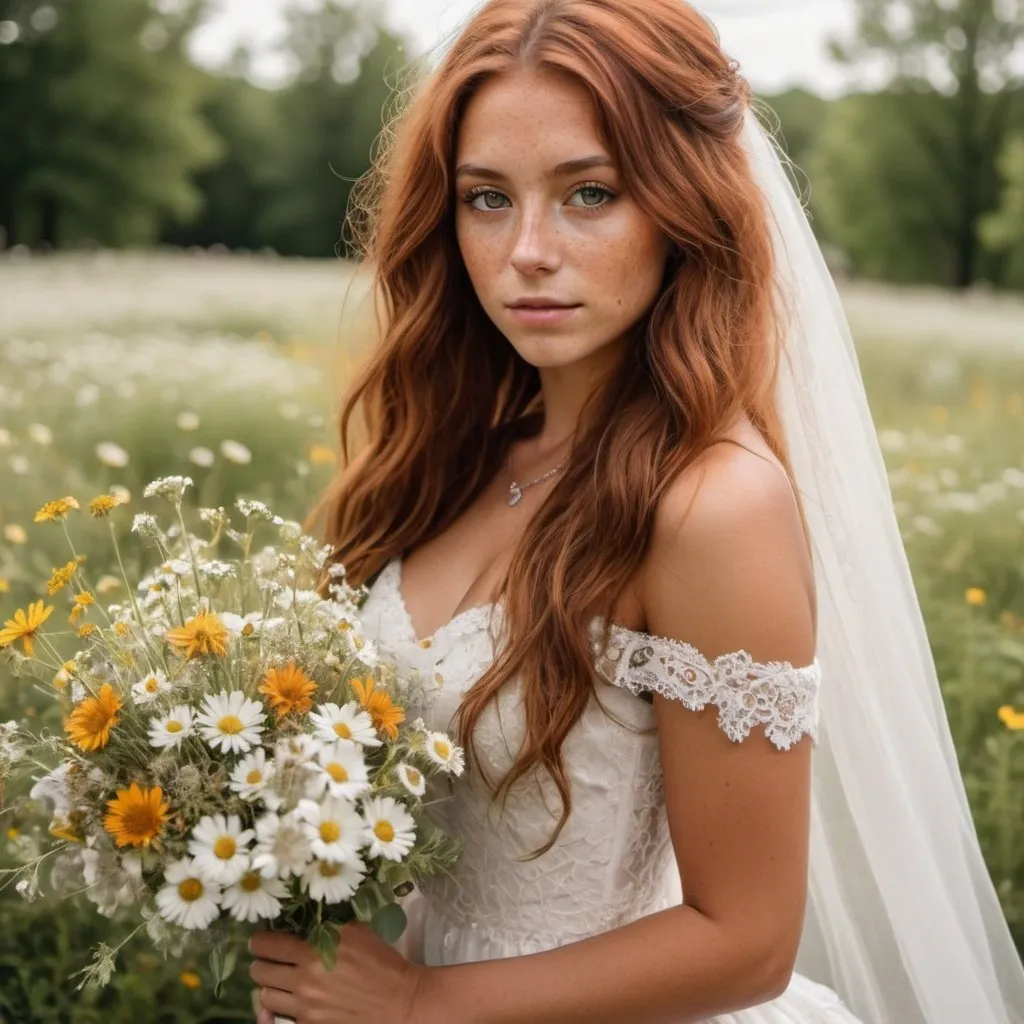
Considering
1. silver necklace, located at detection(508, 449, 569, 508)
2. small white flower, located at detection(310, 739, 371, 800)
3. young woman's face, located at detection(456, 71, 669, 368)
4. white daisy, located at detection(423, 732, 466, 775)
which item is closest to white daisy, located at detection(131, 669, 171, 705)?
small white flower, located at detection(310, 739, 371, 800)

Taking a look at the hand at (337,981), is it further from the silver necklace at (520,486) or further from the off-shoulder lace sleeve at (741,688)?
the silver necklace at (520,486)

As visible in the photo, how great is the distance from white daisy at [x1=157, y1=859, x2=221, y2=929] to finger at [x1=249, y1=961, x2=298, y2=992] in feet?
1.01

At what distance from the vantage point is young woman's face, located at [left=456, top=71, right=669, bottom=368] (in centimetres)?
182

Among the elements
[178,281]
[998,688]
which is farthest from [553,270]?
[178,281]

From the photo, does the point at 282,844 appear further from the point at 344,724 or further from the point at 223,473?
the point at 223,473

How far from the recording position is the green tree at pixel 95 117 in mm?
26312

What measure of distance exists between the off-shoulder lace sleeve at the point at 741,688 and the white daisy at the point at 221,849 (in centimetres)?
65

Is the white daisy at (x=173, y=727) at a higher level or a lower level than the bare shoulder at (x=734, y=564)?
lower

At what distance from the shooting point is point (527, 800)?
1.92 meters

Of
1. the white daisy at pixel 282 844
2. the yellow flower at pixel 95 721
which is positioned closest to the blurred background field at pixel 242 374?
the yellow flower at pixel 95 721

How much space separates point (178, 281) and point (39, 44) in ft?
66.5

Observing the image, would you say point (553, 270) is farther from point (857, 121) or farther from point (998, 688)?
point (857, 121)

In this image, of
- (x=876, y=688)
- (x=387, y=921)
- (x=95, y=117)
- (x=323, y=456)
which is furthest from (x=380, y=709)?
(x=95, y=117)

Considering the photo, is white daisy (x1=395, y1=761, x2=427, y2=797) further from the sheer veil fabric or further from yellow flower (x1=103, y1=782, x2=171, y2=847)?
the sheer veil fabric
